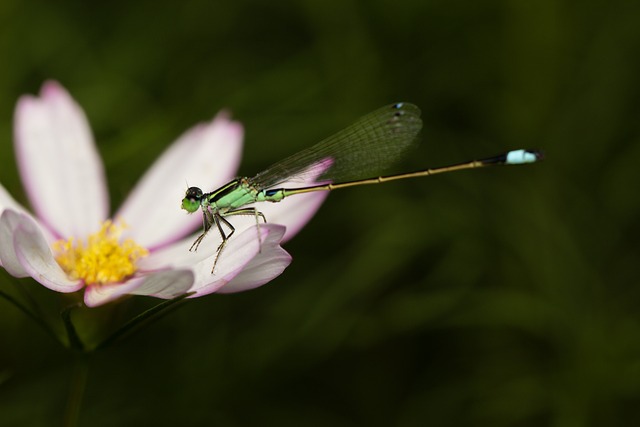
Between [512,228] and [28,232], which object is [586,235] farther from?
[28,232]

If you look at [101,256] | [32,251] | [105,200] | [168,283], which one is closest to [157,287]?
[168,283]

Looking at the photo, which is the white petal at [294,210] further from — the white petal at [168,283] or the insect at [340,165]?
the white petal at [168,283]

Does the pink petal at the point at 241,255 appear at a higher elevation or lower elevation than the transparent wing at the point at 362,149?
higher

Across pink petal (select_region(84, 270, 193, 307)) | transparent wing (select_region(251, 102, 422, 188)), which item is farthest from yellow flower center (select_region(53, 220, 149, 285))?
transparent wing (select_region(251, 102, 422, 188))

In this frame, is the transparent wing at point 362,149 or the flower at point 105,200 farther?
the transparent wing at point 362,149

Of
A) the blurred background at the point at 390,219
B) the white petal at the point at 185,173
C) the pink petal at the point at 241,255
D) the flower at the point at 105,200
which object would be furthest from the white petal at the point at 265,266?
the blurred background at the point at 390,219

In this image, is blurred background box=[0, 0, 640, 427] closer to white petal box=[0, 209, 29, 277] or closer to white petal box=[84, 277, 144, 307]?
white petal box=[84, 277, 144, 307]
